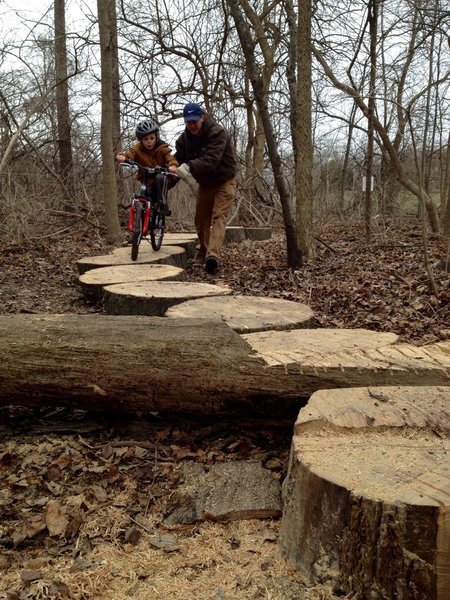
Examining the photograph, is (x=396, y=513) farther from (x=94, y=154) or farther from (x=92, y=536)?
(x=94, y=154)

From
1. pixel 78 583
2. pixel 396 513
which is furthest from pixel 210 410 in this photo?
pixel 396 513

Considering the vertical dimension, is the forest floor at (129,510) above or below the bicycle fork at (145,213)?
below

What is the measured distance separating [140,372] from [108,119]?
22.2 feet

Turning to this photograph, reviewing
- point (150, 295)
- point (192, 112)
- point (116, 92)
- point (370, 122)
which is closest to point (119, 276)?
point (150, 295)

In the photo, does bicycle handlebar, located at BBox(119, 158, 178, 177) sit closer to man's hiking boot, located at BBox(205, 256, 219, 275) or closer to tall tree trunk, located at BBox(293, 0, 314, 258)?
man's hiking boot, located at BBox(205, 256, 219, 275)

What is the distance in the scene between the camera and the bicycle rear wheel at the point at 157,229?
20.8 ft

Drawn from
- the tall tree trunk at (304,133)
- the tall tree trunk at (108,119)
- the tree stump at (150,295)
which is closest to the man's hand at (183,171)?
the tall tree trunk at (304,133)

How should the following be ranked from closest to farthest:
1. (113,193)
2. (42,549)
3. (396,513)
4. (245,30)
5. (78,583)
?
(396,513) < (78,583) < (42,549) < (245,30) < (113,193)

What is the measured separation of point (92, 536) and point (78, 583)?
271mm

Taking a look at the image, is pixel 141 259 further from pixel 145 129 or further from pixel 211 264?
pixel 145 129

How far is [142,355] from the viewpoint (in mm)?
2553

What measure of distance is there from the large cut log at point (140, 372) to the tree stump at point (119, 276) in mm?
2033

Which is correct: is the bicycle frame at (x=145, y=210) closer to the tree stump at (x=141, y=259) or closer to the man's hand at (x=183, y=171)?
the tree stump at (x=141, y=259)

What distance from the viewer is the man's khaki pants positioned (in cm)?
644
